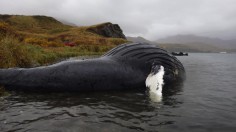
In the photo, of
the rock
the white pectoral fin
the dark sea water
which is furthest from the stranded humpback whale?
the rock

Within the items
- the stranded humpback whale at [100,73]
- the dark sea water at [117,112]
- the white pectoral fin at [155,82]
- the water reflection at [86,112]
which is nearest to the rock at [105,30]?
the stranded humpback whale at [100,73]

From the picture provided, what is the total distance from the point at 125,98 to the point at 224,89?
14.8 ft

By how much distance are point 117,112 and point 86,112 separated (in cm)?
77

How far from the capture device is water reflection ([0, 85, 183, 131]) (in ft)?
18.1

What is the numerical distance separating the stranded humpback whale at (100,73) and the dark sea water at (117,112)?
453 millimetres

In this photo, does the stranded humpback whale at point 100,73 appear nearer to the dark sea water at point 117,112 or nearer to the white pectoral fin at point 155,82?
the white pectoral fin at point 155,82

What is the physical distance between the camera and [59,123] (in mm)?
5629

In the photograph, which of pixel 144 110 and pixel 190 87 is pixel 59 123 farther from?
pixel 190 87

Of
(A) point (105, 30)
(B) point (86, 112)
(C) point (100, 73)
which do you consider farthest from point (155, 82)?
(A) point (105, 30)

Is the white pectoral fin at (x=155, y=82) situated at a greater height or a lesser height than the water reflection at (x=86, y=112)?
greater

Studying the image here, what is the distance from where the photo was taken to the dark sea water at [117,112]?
549 cm

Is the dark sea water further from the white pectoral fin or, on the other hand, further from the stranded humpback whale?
the stranded humpback whale

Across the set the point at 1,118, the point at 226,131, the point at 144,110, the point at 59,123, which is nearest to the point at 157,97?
the point at 144,110

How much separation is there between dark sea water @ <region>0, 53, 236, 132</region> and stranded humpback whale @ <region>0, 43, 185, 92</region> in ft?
1.49
